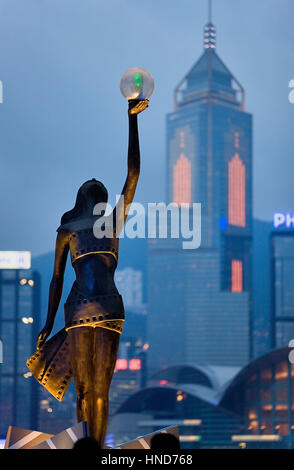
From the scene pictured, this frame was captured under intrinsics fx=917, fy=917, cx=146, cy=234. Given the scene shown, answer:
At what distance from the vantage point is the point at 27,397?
220ft

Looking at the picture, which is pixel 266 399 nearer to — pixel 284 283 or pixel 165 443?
pixel 284 283

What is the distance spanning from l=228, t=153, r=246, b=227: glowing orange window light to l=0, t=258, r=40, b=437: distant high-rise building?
50770 millimetres

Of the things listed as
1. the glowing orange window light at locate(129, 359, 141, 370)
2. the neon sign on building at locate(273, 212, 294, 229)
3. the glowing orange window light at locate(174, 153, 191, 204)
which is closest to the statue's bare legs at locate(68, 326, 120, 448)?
the neon sign on building at locate(273, 212, 294, 229)

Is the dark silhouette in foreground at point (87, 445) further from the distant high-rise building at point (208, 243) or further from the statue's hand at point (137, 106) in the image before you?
the distant high-rise building at point (208, 243)

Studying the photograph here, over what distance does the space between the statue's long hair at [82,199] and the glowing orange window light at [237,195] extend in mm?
110143

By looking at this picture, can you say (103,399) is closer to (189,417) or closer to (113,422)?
(189,417)

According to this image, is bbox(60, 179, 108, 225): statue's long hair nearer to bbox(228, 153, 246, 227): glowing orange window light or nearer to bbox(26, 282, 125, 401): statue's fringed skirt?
bbox(26, 282, 125, 401): statue's fringed skirt

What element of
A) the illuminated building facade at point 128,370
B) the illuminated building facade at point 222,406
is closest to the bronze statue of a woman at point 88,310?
the illuminated building facade at point 222,406

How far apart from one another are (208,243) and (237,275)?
6.33 metres

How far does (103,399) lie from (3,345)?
6422cm

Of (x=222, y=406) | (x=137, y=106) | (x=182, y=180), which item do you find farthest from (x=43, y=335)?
(x=182, y=180)

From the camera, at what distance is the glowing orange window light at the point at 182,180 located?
122 metres

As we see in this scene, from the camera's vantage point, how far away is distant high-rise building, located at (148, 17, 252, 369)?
114m

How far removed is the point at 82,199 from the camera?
6328 millimetres
